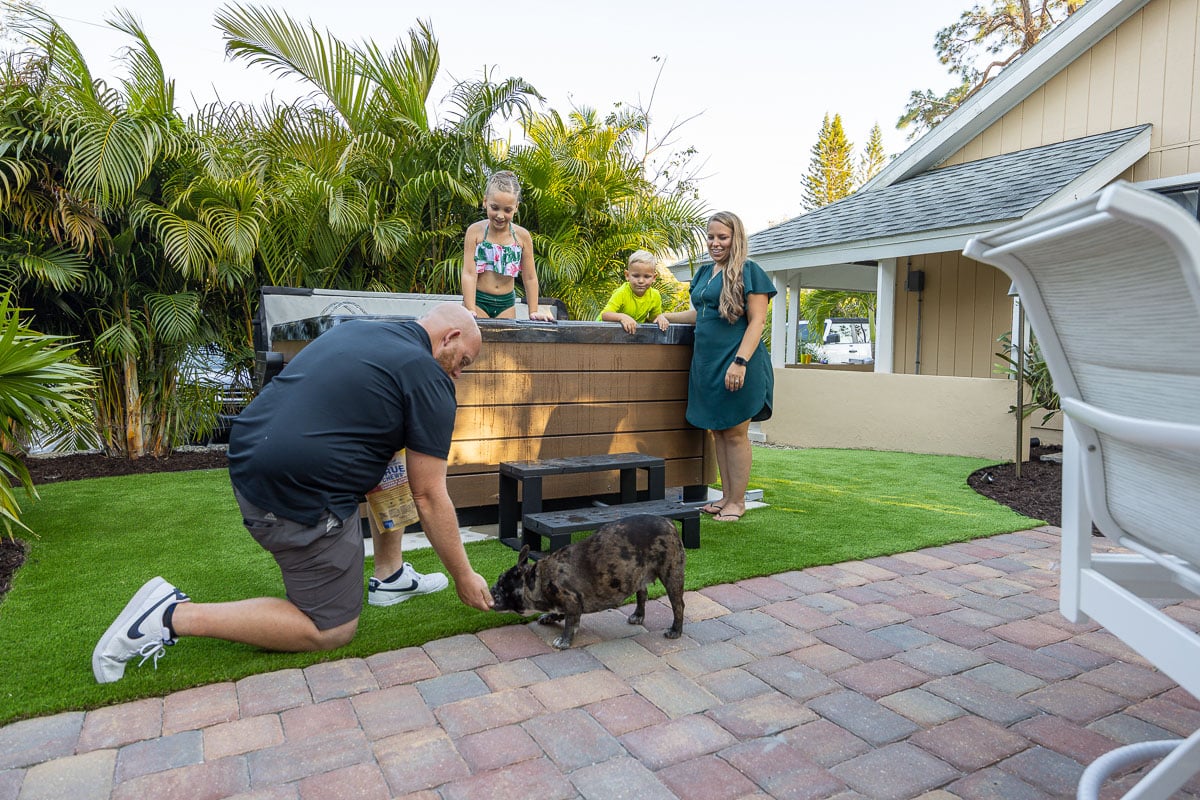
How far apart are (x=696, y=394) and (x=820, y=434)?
5.08 meters

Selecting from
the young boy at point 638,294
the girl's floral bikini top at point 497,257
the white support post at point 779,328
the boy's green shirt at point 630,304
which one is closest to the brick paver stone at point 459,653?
the girl's floral bikini top at point 497,257

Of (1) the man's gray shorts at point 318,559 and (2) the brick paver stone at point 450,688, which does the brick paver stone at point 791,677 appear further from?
(1) the man's gray shorts at point 318,559

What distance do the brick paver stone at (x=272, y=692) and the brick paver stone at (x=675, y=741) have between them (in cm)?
100

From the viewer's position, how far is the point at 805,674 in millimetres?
2451

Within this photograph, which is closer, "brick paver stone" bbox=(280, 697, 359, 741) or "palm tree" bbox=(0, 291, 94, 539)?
"brick paver stone" bbox=(280, 697, 359, 741)

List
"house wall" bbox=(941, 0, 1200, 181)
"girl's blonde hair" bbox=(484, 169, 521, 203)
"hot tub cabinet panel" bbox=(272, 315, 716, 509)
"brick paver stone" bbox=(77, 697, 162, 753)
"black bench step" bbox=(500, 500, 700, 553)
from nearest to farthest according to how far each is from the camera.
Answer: "brick paver stone" bbox=(77, 697, 162, 753), "black bench step" bbox=(500, 500, 700, 553), "hot tub cabinet panel" bbox=(272, 315, 716, 509), "girl's blonde hair" bbox=(484, 169, 521, 203), "house wall" bbox=(941, 0, 1200, 181)

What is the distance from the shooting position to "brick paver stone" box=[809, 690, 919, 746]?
207 centimetres

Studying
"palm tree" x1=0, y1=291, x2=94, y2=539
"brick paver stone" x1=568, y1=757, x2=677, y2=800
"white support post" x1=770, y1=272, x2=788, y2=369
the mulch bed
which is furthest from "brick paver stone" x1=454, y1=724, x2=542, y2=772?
"white support post" x1=770, y1=272, x2=788, y2=369

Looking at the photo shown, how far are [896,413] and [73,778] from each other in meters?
8.17

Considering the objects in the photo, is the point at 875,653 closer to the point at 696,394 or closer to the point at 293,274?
the point at 696,394

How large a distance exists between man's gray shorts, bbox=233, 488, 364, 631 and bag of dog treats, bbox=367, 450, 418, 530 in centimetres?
44

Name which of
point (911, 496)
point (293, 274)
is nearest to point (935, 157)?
point (911, 496)

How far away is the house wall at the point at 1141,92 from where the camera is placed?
25.4 ft

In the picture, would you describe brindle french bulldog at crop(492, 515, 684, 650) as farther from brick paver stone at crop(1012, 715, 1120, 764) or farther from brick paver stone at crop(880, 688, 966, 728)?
brick paver stone at crop(1012, 715, 1120, 764)
